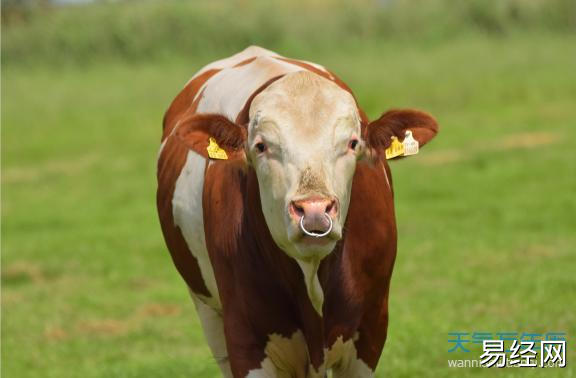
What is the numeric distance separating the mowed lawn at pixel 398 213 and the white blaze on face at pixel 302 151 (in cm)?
278

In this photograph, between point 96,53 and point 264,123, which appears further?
point 96,53

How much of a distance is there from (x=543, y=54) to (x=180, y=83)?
7.74 m

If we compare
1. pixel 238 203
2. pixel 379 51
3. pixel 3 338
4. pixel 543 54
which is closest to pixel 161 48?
pixel 379 51

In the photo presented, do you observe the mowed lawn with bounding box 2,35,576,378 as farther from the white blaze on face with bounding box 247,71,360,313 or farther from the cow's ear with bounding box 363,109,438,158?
the white blaze on face with bounding box 247,71,360,313

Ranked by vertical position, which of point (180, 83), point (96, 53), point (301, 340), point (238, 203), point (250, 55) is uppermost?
point (96, 53)

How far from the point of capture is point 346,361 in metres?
5.21

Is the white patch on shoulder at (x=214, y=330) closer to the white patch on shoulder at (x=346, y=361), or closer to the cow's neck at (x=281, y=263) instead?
the white patch on shoulder at (x=346, y=361)

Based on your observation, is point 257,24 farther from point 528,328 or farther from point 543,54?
point 528,328

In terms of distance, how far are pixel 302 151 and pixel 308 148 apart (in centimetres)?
3

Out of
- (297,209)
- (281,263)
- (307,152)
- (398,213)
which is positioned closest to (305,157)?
(307,152)

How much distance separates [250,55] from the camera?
6652mm

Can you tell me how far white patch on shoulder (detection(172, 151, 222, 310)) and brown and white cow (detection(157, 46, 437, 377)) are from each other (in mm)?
176

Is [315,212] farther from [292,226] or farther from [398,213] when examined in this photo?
[398,213]

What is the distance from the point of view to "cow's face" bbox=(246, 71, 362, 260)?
13.9 ft
